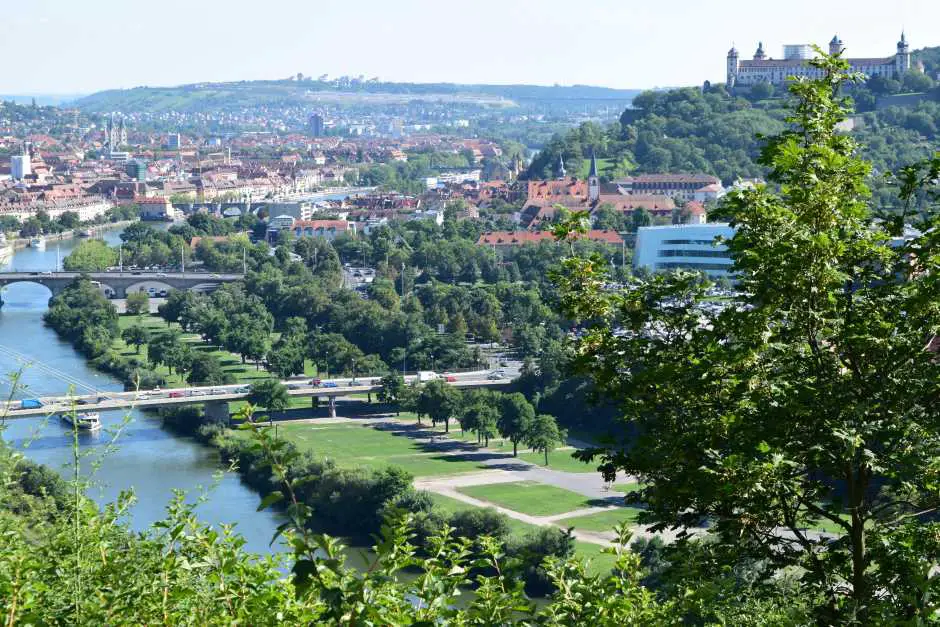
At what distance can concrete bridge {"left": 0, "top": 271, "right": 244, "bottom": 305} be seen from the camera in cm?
3086

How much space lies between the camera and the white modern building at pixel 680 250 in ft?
96.1

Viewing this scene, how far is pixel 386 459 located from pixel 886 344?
44.9 ft

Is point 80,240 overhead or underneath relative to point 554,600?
underneath

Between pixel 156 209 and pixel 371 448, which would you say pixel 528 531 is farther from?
pixel 156 209

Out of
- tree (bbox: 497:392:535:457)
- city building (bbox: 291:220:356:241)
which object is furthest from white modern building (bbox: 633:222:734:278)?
city building (bbox: 291:220:356:241)

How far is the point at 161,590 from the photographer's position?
2.83 metres

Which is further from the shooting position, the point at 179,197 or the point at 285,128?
the point at 285,128

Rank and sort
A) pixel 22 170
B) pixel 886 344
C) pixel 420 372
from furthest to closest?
1. pixel 22 170
2. pixel 420 372
3. pixel 886 344

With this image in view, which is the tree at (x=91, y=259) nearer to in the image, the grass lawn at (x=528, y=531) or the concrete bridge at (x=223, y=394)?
the concrete bridge at (x=223, y=394)

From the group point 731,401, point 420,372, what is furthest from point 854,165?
point 420,372

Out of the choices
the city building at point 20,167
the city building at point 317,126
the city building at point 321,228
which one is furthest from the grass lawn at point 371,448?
the city building at point 317,126

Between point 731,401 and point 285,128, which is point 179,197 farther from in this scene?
point 285,128

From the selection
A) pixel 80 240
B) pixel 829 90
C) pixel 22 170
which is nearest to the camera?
pixel 829 90

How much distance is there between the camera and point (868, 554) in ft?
10.8
